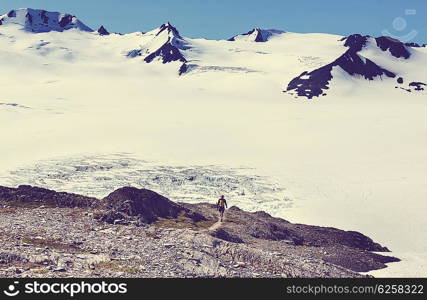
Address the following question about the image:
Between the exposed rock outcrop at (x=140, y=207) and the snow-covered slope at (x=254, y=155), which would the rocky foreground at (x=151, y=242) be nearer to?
the exposed rock outcrop at (x=140, y=207)

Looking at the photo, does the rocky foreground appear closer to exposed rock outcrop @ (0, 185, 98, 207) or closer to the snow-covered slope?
exposed rock outcrop @ (0, 185, 98, 207)

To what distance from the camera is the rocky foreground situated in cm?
2728

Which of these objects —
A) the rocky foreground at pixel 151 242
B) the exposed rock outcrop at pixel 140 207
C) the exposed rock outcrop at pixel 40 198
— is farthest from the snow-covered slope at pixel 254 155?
the exposed rock outcrop at pixel 40 198

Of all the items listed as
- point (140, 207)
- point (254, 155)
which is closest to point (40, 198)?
Answer: point (140, 207)

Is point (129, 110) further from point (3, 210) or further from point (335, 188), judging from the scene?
point (3, 210)

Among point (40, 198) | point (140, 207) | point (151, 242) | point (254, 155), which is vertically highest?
point (254, 155)

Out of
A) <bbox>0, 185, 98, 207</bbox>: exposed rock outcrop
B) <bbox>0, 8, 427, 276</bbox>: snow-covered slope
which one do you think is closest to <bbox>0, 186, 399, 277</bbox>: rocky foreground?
<bbox>0, 185, 98, 207</bbox>: exposed rock outcrop

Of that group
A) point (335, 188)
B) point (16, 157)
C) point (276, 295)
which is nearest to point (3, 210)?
point (276, 295)

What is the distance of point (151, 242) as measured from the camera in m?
32.8

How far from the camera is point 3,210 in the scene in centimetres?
4188

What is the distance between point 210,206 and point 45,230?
82.1 ft

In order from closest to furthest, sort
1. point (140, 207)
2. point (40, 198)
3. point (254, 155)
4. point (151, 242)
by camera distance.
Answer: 1. point (151, 242)
2. point (140, 207)
3. point (40, 198)
4. point (254, 155)

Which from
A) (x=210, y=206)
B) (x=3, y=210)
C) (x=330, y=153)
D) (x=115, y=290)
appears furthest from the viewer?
(x=330, y=153)

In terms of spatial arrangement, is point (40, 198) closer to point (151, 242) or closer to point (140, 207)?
point (140, 207)
